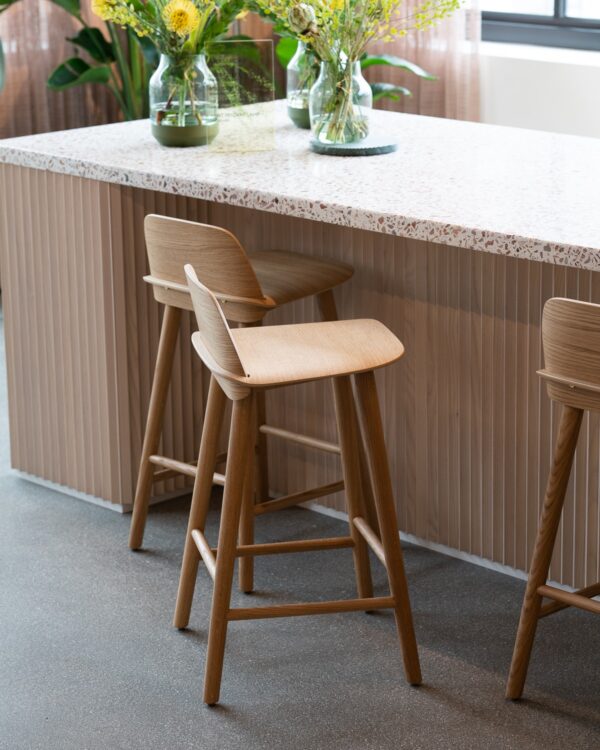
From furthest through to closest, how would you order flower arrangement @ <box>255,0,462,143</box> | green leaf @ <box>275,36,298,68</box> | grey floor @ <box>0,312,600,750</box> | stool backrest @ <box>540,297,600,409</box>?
green leaf @ <box>275,36,298,68</box> < flower arrangement @ <box>255,0,462,143</box> < grey floor @ <box>0,312,600,750</box> < stool backrest @ <box>540,297,600,409</box>

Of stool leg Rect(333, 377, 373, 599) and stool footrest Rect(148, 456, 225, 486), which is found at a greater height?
stool leg Rect(333, 377, 373, 599)

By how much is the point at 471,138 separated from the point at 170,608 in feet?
4.57

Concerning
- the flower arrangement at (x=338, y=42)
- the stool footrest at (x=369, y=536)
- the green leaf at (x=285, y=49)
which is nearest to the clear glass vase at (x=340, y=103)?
the flower arrangement at (x=338, y=42)

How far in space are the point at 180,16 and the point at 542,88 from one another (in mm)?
2281

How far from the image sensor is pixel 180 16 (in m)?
2.94

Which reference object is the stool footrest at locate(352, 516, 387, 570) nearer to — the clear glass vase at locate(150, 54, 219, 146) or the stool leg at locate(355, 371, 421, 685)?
the stool leg at locate(355, 371, 421, 685)

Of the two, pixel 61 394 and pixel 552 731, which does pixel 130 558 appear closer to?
pixel 61 394

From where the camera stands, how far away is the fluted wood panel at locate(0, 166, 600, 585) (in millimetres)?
2762

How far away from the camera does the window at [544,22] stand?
5.00m

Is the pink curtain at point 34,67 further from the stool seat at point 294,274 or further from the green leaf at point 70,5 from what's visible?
the stool seat at point 294,274

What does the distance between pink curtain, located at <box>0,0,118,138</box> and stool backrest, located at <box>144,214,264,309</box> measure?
2.78 m

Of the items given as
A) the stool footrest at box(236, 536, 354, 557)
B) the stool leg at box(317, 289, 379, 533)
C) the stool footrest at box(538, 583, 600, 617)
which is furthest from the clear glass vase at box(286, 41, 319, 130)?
the stool footrest at box(538, 583, 600, 617)

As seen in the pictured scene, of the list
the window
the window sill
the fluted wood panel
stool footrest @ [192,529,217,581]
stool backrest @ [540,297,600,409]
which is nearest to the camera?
stool backrest @ [540,297,600,409]

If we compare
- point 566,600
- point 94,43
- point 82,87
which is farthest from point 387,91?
point 566,600
